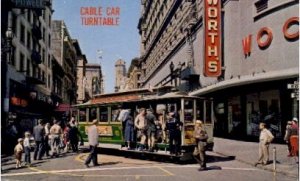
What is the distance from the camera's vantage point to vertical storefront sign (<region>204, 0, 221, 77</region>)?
3041 cm

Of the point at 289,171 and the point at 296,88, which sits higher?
the point at 296,88

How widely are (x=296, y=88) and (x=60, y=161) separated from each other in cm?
997

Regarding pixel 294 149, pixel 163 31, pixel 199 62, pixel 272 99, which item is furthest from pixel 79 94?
pixel 294 149

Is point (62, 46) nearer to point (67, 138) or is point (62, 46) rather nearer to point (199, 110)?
point (67, 138)

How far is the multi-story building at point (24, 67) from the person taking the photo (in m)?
32.0

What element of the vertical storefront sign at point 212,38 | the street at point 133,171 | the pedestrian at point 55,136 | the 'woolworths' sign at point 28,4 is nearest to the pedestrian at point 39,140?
the street at point 133,171

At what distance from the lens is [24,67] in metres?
41.1

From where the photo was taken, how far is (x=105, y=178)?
43.3 feet

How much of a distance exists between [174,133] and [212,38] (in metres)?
14.9

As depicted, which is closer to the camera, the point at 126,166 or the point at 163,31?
the point at 126,166

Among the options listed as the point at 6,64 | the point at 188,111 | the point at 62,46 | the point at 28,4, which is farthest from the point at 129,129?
the point at 62,46

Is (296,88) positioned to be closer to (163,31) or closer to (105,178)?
(105,178)

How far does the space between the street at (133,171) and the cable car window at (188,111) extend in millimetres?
1794

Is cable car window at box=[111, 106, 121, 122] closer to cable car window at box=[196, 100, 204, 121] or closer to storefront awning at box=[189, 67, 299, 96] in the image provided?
cable car window at box=[196, 100, 204, 121]
